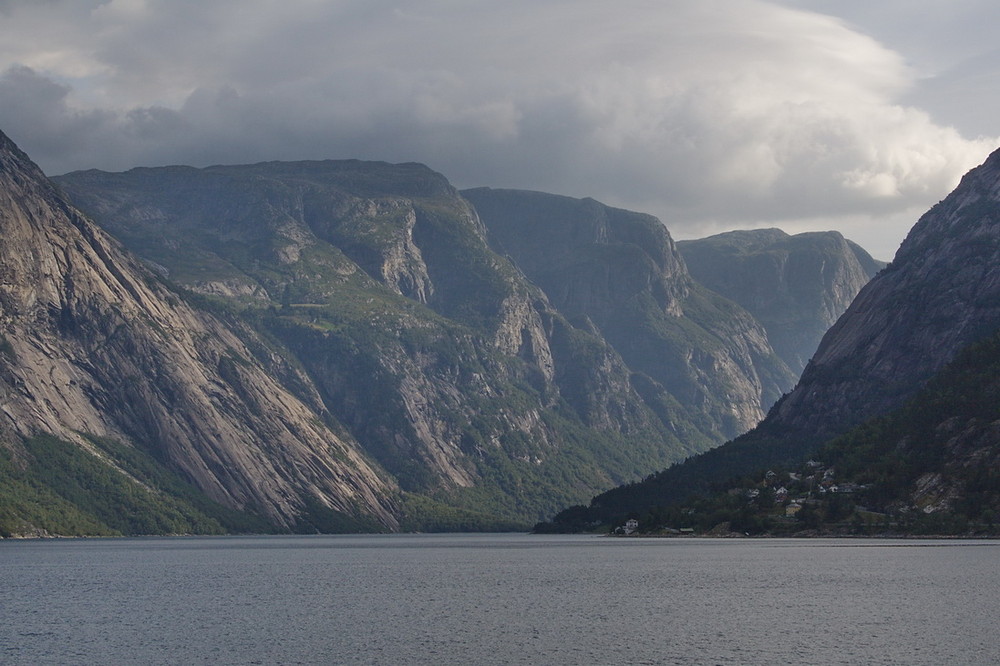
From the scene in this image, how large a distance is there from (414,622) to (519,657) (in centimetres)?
2931

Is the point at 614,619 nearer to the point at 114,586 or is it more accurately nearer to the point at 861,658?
the point at 861,658

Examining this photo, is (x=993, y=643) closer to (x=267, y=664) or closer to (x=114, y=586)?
(x=267, y=664)

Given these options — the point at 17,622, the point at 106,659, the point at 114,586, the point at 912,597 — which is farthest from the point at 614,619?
the point at 114,586

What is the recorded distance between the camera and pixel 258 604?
162750 millimetres

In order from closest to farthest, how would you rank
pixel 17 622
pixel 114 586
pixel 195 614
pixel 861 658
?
pixel 861 658 < pixel 17 622 < pixel 195 614 < pixel 114 586

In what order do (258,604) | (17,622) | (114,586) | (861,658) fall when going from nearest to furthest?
1. (861,658)
2. (17,622)
3. (258,604)
4. (114,586)

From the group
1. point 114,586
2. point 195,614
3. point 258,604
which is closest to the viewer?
point 195,614

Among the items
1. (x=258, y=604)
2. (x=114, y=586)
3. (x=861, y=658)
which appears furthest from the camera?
(x=114, y=586)

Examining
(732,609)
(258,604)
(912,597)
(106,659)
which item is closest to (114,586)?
(258,604)

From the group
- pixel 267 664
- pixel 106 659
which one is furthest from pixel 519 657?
pixel 106 659

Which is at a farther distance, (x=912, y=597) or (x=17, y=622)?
(x=912, y=597)

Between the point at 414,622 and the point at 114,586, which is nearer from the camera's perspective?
the point at 414,622

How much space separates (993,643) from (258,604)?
89542 mm

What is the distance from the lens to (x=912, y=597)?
156250 mm
